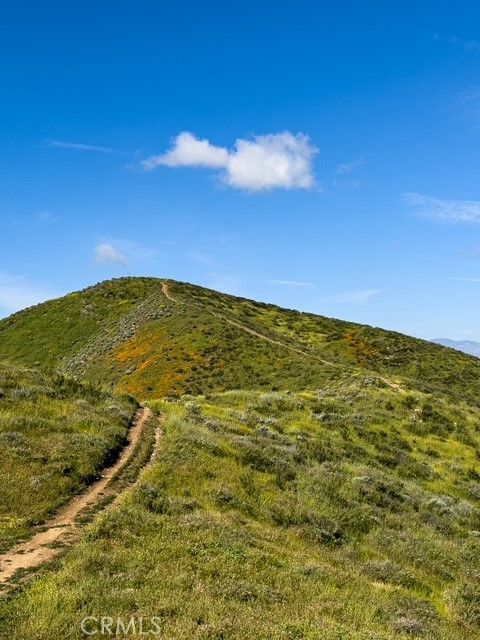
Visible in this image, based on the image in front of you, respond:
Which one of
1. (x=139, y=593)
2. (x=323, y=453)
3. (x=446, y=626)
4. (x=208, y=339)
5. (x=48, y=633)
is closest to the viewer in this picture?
(x=48, y=633)

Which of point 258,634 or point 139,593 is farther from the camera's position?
point 139,593

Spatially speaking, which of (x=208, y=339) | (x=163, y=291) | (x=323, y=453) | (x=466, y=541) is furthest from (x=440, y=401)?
(x=163, y=291)

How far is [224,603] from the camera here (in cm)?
1005

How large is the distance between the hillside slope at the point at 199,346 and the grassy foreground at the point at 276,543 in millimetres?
20172

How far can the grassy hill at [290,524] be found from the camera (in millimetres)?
9742

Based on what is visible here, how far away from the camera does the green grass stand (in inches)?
A: 565

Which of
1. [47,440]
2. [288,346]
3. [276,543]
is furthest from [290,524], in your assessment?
[288,346]

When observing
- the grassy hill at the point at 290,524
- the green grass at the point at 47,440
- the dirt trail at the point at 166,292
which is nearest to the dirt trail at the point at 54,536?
the green grass at the point at 47,440

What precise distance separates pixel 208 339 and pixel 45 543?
52.5 metres

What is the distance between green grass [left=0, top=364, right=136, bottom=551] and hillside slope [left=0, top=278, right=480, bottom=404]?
2560 cm

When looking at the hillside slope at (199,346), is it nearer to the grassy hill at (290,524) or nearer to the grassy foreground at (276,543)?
the grassy hill at (290,524)

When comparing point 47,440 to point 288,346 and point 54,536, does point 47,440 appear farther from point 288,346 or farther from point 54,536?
point 288,346

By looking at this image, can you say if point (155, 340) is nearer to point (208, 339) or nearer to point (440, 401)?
point (208, 339)

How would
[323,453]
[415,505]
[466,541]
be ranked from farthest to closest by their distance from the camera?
[323,453], [415,505], [466,541]
